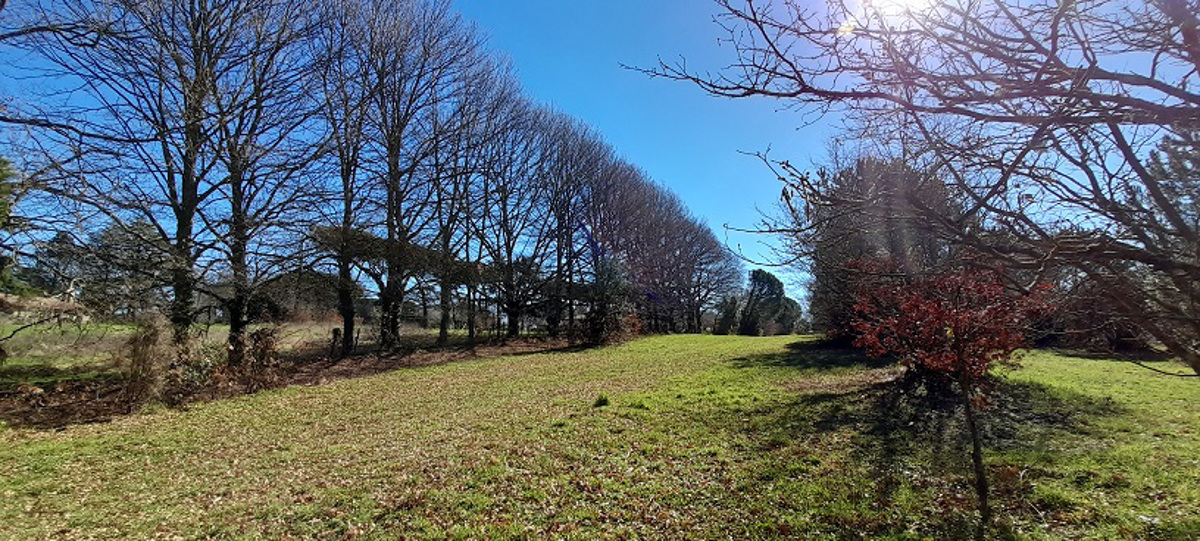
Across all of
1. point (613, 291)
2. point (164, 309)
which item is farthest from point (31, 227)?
point (613, 291)

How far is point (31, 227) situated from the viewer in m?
8.52

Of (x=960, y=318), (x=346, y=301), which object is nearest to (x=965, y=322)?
(x=960, y=318)

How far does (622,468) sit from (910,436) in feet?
12.8

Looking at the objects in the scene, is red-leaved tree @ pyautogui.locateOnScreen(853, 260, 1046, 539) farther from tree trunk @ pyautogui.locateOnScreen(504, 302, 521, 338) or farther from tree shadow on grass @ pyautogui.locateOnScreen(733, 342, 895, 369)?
tree trunk @ pyautogui.locateOnScreen(504, 302, 521, 338)

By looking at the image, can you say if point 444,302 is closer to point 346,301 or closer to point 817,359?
point 346,301

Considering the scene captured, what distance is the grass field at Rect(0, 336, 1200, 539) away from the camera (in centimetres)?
445

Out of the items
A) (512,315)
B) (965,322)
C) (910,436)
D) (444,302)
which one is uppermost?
(444,302)

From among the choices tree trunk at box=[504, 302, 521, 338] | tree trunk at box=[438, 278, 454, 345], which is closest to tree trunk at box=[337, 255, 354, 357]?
tree trunk at box=[438, 278, 454, 345]

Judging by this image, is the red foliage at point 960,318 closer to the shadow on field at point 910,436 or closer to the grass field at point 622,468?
the shadow on field at point 910,436

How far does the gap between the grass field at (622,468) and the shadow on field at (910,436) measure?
33 millimetres

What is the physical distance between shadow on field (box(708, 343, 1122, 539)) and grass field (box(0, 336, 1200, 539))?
3cm

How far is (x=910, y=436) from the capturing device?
6988 millimetres

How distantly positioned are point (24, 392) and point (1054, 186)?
14560mm

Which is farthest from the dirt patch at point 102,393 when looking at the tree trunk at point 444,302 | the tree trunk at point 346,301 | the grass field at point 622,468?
the tree trunk at point 444,302
